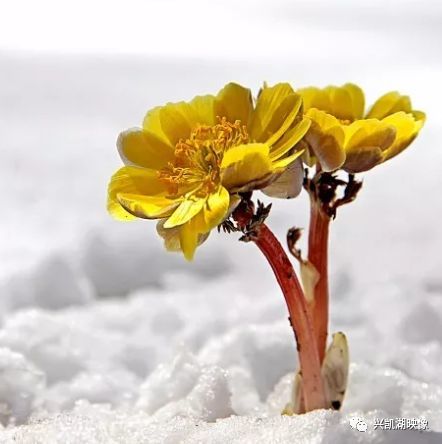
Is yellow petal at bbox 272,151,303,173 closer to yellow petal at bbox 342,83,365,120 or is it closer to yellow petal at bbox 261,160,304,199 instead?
yellow petal at bbox 261,160,304,199

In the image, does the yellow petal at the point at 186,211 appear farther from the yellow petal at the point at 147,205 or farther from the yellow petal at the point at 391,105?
the yellow petal at the point at 391,105

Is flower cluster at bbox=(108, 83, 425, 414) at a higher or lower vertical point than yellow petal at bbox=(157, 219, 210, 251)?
higher

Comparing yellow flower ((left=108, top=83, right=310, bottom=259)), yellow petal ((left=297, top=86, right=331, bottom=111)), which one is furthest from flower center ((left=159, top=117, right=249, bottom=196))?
yellow petal ((left=297, top=86, right=331, bottom=111))

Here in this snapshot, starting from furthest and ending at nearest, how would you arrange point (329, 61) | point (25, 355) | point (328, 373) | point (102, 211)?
point (329, 61), point (102, 211), point (25, 355), point (328, 373)

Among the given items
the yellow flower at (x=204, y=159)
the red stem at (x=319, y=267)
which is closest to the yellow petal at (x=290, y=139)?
the yellow flower at (x=204, y=159)

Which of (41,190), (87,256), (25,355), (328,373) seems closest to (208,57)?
(41,190)

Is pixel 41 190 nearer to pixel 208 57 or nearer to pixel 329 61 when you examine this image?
pixel 208 57

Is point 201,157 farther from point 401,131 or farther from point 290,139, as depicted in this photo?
point 401,131
